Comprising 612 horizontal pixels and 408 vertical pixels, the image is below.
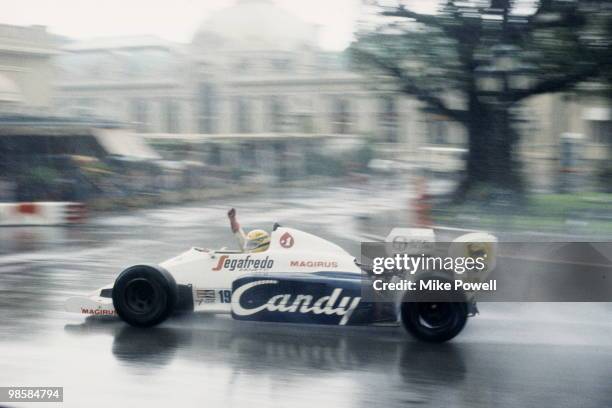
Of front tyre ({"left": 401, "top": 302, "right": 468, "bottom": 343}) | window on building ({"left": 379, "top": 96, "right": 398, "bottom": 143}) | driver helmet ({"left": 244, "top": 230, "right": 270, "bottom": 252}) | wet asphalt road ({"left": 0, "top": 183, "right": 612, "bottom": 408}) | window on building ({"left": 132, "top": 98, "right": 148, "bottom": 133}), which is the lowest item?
wet asphalt road ({"left": 0, "top": 183, "right": 612, "bottom": 408})

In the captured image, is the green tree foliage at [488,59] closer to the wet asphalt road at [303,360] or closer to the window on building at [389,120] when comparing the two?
the window on building at [389,120]

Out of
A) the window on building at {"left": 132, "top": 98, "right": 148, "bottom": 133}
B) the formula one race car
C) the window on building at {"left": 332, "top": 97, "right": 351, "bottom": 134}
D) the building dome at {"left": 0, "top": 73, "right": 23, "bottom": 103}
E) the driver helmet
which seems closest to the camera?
the formula one race car

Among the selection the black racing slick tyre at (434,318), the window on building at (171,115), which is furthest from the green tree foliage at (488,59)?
the window on building at (171,115)

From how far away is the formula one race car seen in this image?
23.8 ft

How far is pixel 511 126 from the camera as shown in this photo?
17.9 meters

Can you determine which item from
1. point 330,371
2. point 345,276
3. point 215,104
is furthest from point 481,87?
point 215,104

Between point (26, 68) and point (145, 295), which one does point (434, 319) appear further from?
point (26, 68)

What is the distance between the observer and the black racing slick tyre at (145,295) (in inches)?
300

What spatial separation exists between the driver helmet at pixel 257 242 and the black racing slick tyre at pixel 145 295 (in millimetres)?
822

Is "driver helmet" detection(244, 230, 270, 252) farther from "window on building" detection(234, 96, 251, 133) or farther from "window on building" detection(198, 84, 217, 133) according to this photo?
"window on building" detection(198, 84, 217, 133)

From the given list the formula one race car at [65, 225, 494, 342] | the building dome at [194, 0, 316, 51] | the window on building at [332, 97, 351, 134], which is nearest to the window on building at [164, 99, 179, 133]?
the building dome at [194, 0, 316, 51]

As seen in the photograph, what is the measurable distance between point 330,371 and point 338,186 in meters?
24.2

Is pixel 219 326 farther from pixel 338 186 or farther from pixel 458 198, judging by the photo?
pixel 338 186

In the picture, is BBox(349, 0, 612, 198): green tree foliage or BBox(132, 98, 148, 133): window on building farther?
BBox(132, 98, 148, 133): window on building
